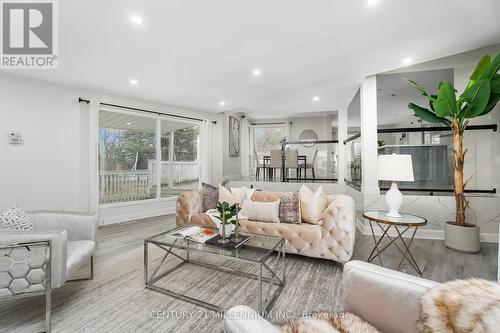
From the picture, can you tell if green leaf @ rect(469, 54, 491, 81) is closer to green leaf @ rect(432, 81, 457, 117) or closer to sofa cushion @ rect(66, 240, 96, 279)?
green leaf @ rect(432, 81, 457, 117)

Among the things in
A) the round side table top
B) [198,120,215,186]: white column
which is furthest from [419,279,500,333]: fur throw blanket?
[198,120,215,186]: white column

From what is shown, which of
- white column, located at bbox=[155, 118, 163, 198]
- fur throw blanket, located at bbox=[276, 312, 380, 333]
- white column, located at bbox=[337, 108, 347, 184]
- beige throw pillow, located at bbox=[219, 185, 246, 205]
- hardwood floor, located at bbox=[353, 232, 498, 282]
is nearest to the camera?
fur throw blanket, located at bbox=[276, 312, 380, 333]

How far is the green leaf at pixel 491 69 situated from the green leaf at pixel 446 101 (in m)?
0.32

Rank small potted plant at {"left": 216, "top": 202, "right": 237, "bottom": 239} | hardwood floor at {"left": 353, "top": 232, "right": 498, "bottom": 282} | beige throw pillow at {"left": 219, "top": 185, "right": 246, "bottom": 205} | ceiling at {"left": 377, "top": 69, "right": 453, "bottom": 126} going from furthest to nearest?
ceiling at {"left": 377, "top": 69, "right": 453, "bottom": 126}, beige throw pillow at {"left": 219, "top": 185, "right": 246, "bottom": 205}, hardwood floor at {"left": 353, "top": 232, "right": 498, "bottom": 282}, small potted plant at {"left": 216, "top": 202, "right": 237, "bottom": 239}

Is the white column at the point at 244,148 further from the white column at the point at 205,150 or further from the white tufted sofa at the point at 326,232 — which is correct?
the white tufted sofa at the point at 326,232

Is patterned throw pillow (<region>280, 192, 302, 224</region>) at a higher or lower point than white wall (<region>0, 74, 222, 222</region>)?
lower

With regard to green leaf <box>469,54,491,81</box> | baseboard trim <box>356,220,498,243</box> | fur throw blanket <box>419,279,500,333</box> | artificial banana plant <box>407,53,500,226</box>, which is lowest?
baseboard trim <box>356,220,498,243</box>

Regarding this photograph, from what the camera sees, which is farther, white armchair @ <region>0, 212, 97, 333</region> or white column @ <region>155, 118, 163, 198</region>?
white column @ <region>155, 118, 163, 198</region>

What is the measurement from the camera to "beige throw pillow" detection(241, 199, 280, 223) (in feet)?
9.06

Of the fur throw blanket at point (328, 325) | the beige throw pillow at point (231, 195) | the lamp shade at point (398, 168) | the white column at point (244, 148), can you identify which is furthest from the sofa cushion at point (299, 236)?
the white column at point (244, 148)

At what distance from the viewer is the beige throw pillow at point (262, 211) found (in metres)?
2.76

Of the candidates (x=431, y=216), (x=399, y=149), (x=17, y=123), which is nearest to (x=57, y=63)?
(x=17, y=123)

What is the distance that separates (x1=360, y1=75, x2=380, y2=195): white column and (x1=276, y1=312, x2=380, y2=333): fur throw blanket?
125 inches

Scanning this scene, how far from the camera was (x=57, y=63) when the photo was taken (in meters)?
3.12
